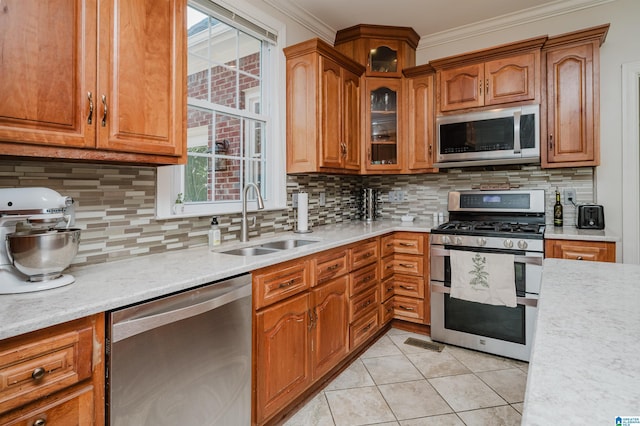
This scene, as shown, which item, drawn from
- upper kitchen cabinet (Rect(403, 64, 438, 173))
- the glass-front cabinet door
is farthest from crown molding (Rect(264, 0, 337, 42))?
upper kitchen cabinet (Rect(403, 64, 438, 173))

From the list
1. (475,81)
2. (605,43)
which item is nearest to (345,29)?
(475,81)

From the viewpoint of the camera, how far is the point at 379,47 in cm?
345

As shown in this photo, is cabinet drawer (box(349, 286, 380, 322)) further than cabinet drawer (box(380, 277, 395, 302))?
No

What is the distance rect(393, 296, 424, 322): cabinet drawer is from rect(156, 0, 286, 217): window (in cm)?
138

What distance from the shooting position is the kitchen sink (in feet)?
7.28

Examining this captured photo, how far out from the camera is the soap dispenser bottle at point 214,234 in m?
2.17

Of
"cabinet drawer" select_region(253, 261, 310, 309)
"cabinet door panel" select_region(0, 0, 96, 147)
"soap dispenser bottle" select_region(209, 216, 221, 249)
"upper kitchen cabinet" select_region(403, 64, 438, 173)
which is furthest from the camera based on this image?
"upper kitchen cabinet" select_region(403, 64, 438, 173)

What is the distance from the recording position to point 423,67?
3293 millimetres

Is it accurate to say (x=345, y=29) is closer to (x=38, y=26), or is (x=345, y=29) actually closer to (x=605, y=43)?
(x=605, y=43)

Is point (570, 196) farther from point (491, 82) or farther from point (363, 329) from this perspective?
point (363, 329)

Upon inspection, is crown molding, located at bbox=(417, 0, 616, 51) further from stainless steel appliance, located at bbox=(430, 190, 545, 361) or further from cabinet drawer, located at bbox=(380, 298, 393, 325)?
cabinet drawer, located at bbox=(380, 298, 393, 325)

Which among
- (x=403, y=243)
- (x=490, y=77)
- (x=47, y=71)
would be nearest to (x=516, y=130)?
(x=490, y=77)

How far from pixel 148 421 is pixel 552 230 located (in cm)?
287

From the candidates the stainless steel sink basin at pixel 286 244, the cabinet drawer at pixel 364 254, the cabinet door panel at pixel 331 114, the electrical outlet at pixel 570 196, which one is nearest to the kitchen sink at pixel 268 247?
the stainless steel sink basin at pixel 286 244
